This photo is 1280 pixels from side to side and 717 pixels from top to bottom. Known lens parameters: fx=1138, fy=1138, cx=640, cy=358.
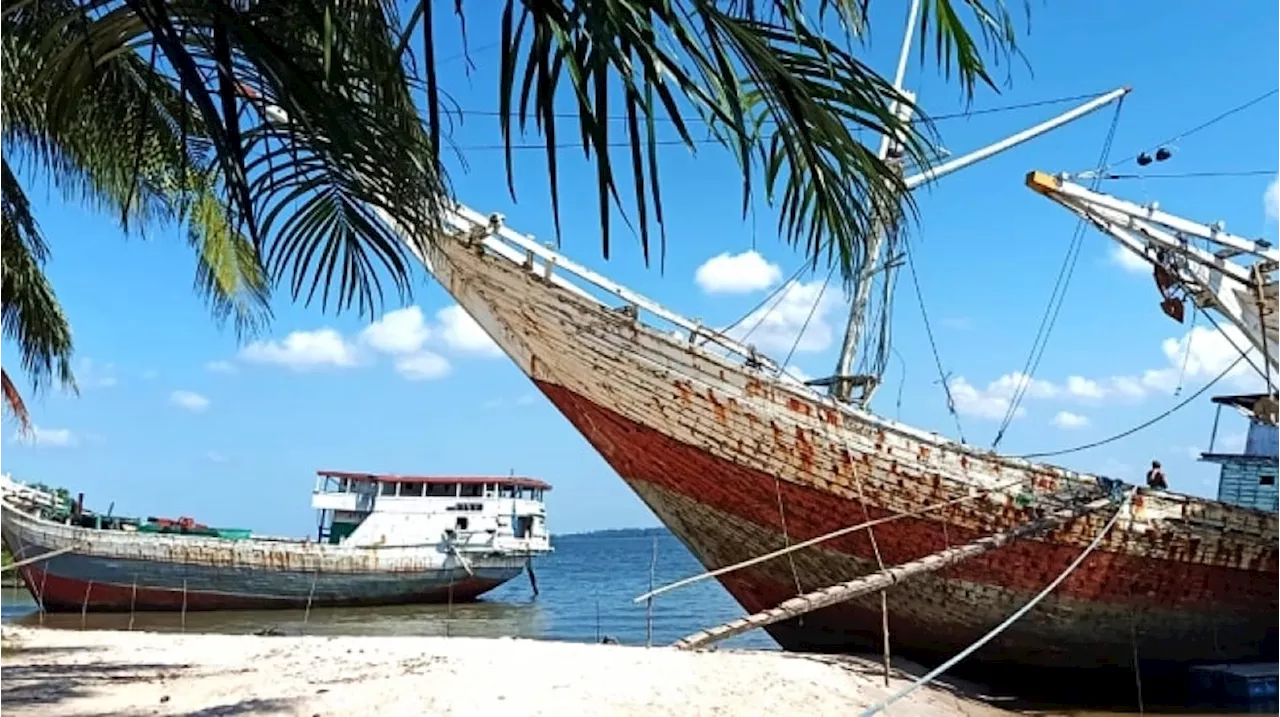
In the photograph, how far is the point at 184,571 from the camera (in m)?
26.2

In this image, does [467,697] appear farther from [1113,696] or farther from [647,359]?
[1113,696]

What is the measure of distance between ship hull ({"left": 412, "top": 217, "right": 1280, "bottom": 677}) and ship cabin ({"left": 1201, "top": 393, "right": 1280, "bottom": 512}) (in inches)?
58.9

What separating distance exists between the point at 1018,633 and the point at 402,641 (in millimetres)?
7441

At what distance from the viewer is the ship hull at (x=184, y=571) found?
25719 mm

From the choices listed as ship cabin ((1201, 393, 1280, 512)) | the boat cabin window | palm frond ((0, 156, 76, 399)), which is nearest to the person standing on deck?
ship cabin ((1201, 393, 1280, 512))

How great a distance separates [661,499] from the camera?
14805 millimetres

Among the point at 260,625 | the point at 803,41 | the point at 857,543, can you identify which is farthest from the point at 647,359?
the point at 260,625

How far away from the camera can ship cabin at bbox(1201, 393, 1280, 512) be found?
14266 millimetres

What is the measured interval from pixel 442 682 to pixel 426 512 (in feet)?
67.9

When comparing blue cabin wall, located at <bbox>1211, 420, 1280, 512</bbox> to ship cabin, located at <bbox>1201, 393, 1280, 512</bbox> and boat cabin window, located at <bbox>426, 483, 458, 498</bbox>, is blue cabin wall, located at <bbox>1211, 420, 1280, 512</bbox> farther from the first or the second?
boat cabin window, located at <bbox>426, 483, 458, 498</bbox>

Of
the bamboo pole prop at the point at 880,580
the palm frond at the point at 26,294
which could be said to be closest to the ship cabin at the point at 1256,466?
the bamboo pole prop at the point at 880,580

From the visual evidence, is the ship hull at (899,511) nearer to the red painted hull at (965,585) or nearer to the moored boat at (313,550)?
the red painted hull at (965,585)

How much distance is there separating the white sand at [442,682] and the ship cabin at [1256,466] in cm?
552

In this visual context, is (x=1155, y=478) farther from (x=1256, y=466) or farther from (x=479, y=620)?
(x=479, y=620)
